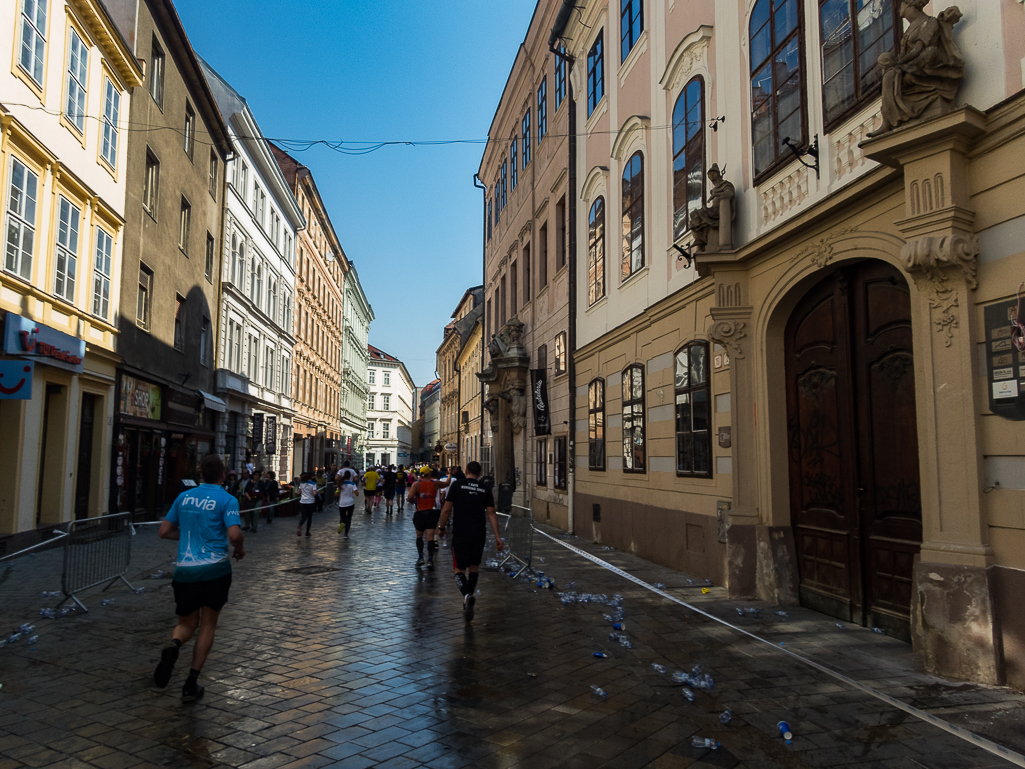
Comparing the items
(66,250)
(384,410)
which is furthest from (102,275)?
(384,410)

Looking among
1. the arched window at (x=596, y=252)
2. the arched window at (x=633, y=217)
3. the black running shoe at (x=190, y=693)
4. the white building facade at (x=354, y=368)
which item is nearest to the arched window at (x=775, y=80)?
the arched window at (x=633, y=217)

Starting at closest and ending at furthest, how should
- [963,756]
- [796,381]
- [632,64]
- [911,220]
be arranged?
[963,756] → [911,220] → [796,381] → [632,64]

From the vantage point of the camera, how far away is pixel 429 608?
894 centimetres

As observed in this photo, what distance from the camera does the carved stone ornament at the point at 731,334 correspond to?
9836 millimetres

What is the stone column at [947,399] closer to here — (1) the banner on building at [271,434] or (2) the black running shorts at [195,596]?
(2) the black running shorts at [195,596]

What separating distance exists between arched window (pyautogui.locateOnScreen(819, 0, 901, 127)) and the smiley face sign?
12192 mm

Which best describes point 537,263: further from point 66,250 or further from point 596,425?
point 66,250

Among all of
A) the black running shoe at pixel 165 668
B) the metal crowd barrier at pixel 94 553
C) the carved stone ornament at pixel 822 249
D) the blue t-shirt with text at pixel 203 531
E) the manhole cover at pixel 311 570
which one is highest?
the carved stone ornament at pixel 822 249

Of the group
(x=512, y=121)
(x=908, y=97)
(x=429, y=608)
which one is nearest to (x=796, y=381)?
(x=908, y=97)

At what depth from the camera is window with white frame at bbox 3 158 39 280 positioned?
12875 millimetres

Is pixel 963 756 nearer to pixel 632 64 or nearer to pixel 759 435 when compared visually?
pixel 759 435

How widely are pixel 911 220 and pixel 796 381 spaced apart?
3245mm

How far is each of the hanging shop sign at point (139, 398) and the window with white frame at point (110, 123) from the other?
16.8ft

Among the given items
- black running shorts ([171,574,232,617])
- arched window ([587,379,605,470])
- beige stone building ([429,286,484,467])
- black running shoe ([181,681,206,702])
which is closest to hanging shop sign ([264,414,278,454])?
beige stone building ([429,286,484,467])
